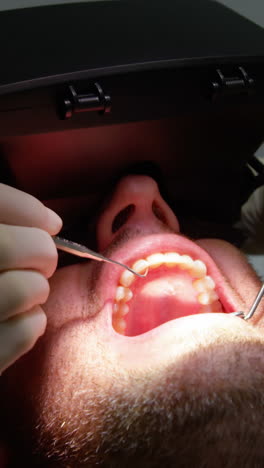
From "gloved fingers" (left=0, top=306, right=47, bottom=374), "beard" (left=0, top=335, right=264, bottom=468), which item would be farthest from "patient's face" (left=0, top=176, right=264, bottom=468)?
"gloved fingers" (left=0, top=306, right=47, bottom=374)

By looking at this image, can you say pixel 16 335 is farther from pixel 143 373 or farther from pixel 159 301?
pixel 159 301

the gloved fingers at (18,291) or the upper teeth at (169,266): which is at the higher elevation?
the gloved fingers at (18,291)

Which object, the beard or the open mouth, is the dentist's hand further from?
the open mouth

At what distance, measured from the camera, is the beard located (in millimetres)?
534

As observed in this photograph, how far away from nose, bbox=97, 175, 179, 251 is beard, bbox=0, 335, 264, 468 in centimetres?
25

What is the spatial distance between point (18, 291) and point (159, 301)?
1.13 feet

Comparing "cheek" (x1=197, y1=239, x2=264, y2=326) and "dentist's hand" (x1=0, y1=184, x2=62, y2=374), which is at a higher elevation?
"dentist's hand" (x1=0, y1=184, x2=62, y2=374)

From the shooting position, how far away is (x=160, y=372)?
1.95 ft

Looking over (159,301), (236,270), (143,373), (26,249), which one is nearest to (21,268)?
(26,249)

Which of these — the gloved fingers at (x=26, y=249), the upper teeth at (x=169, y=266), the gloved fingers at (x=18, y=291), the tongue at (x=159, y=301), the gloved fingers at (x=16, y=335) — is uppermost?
the gloved fingers at (x=26, y=249)

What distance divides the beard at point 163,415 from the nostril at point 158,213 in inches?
11.3

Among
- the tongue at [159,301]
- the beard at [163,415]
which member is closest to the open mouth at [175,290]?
the tongue at [159,301]

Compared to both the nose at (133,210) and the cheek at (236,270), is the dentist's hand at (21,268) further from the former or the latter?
the cheek at (236,270)

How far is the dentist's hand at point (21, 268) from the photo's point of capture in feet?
1.72
